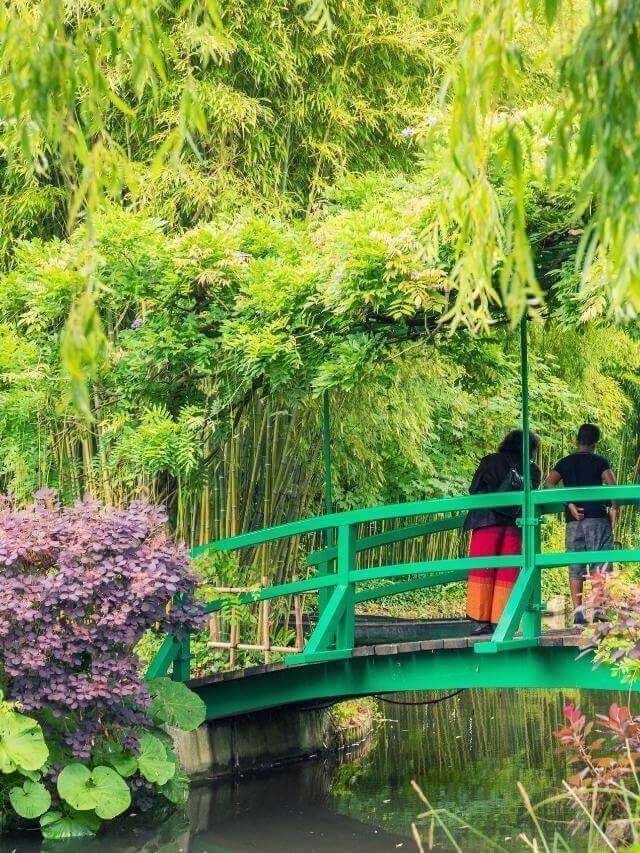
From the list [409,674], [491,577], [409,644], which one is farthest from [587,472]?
[409,674]

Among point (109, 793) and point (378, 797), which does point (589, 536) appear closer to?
point (378, 797)

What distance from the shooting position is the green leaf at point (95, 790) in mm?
6586

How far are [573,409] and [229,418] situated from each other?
20.7ft

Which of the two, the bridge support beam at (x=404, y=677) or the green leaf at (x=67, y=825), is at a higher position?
the bridge support beam at (x=404, y=677)

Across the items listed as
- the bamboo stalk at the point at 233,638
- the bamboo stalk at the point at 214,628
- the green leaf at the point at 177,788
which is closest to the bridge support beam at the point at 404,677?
the bamboo stalk at the point at 233,638

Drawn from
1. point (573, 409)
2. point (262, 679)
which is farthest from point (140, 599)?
point (573, 409)

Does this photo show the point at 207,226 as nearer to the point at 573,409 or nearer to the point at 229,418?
the point at 229,418

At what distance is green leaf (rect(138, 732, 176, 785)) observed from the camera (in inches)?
270

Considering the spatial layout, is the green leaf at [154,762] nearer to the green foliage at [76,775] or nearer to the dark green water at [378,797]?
the green foliage at [76,775]

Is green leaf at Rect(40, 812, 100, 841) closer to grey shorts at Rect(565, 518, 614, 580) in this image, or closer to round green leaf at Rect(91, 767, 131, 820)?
round green leaf at Rect(91, 767, 131, 820)

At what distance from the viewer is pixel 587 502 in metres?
7.23

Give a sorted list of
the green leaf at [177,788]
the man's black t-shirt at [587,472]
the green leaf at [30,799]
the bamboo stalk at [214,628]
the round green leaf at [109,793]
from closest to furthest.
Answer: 1. the green leaf at [30,799]
2. the round green leaf at [109,793]
3. the green leaf at [177,788]
4. the man's black t-shirt at [587,472]
5. the bamboo stalk at [214,628]

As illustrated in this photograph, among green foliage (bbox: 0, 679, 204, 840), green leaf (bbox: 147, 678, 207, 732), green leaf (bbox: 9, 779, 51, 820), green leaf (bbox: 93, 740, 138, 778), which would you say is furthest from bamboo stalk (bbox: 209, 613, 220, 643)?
green leaf (bbox: 9, 779, 51, 820)

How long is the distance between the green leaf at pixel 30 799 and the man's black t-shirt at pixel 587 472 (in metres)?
3.25
